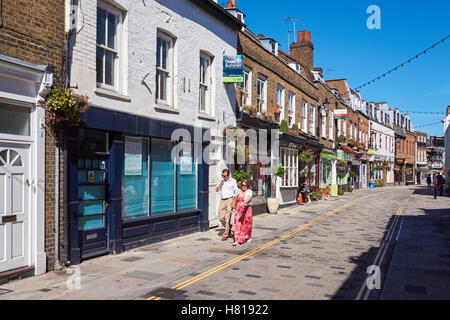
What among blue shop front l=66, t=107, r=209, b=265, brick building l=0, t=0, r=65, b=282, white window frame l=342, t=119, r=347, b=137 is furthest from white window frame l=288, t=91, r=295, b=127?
brick building l=0, t=0, r=65, b=282

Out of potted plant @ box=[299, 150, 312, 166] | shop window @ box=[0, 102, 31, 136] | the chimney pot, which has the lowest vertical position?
potted plant @ box=[299, 150, 312, 166]

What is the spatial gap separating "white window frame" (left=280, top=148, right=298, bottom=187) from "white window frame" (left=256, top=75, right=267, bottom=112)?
301 cm

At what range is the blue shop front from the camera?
26.2 ft

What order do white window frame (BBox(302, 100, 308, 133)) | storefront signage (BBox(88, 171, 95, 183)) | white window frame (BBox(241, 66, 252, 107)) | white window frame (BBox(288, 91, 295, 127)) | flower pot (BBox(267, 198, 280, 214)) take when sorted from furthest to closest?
white window frame (BBox(302, 100, 308, 133)), white window frame (BBox(288, 91, 295, 127)), flower pot (BBox(267, 198, 280, 214)), white window frame (BBox(241, 66, 252, 107)), storefront signage (BBox(88, 171, 95, 183))

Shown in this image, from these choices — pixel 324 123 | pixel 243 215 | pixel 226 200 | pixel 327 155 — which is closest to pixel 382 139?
pixel 324 123

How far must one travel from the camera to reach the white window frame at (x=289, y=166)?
1956 cm

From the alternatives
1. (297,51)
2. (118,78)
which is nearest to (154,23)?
(118,78)

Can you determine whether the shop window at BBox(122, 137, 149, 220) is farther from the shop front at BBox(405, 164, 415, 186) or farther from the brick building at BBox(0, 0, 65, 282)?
the shop front at BBox(405, 164, 415, 186)

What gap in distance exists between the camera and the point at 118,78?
9.11m

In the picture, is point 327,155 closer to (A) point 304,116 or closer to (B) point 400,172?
(A) point 304,116

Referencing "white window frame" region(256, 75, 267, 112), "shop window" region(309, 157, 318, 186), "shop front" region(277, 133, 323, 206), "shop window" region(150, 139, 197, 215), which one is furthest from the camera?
"shop window" region(309, 157, 318, 186)

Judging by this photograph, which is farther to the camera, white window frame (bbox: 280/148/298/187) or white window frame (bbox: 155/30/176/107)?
white window frame (bbox: 280/148/298/187)

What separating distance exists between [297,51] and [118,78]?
21.4 m

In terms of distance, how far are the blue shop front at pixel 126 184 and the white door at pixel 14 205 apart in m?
0.83
